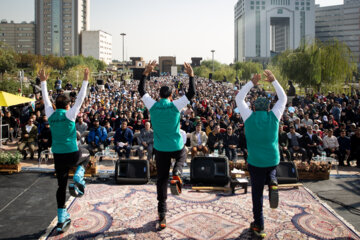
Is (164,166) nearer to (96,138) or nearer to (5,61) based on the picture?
(96,138)

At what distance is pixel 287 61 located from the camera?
1127 inches

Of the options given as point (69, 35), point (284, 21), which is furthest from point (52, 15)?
point (284, 21)

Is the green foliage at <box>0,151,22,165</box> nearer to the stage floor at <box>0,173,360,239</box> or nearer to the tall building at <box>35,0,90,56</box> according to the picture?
the stage floor at <box>0,173,360,239</box>

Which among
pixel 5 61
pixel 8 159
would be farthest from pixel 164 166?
Answer: pixel 5 61

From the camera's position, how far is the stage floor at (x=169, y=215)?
4.40 metres

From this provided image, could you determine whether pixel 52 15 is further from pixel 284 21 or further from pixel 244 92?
pixel 244 92

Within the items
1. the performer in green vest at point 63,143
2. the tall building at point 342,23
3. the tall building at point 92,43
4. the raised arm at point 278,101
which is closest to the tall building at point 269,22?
the tall building at point 342,23

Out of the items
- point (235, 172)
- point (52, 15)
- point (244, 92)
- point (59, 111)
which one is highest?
point (52, 15)

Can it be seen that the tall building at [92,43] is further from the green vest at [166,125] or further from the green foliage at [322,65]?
the green vest at [166,125]

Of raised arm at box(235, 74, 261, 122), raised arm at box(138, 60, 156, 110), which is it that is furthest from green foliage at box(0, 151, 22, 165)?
raised arm at box(235, 74, 261, 122)

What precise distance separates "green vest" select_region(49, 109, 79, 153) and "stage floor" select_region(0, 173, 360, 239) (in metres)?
1.21

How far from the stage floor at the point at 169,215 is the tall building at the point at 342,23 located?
142131 mm

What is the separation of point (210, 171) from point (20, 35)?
6070 inches

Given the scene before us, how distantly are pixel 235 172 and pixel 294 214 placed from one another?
1.98 meters
